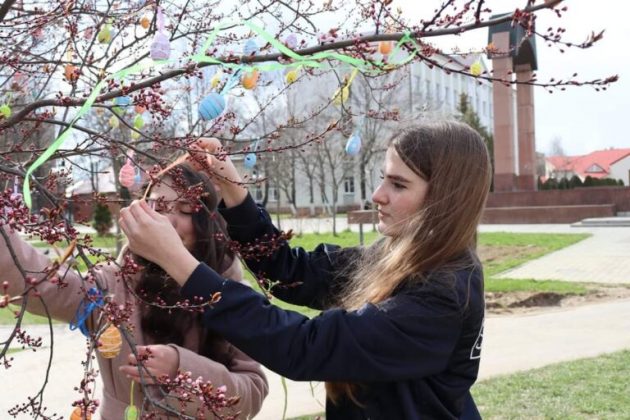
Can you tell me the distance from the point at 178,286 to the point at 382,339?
712 mm

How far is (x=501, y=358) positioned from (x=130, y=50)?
193 inches

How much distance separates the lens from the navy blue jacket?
1.53m

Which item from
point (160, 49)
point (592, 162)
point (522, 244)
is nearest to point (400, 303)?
point (160, 49)

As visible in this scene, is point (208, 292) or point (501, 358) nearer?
point (208, 292)

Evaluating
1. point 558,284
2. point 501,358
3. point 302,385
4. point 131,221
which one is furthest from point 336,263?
point 558,284

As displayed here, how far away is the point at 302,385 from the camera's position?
5.80 meters

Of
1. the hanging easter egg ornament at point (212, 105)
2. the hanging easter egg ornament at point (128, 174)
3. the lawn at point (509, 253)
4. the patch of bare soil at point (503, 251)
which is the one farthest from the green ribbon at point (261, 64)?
the patch of bare soil at point (503, 251)

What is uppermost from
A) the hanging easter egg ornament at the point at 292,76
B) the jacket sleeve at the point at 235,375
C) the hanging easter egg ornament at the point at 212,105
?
the hanging easter egg ornament at the point at 292,76

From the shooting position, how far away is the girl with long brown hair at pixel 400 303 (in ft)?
5.05

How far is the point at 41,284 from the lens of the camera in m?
1.93

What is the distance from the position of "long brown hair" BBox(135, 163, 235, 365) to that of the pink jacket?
34 millimetres

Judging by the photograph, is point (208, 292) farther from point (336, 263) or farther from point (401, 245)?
point (336, 263)

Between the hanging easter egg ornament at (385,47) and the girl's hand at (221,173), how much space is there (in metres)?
0.57

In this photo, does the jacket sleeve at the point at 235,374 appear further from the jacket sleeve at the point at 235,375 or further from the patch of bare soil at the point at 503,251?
the patch of bare soil at the point at 503,251
